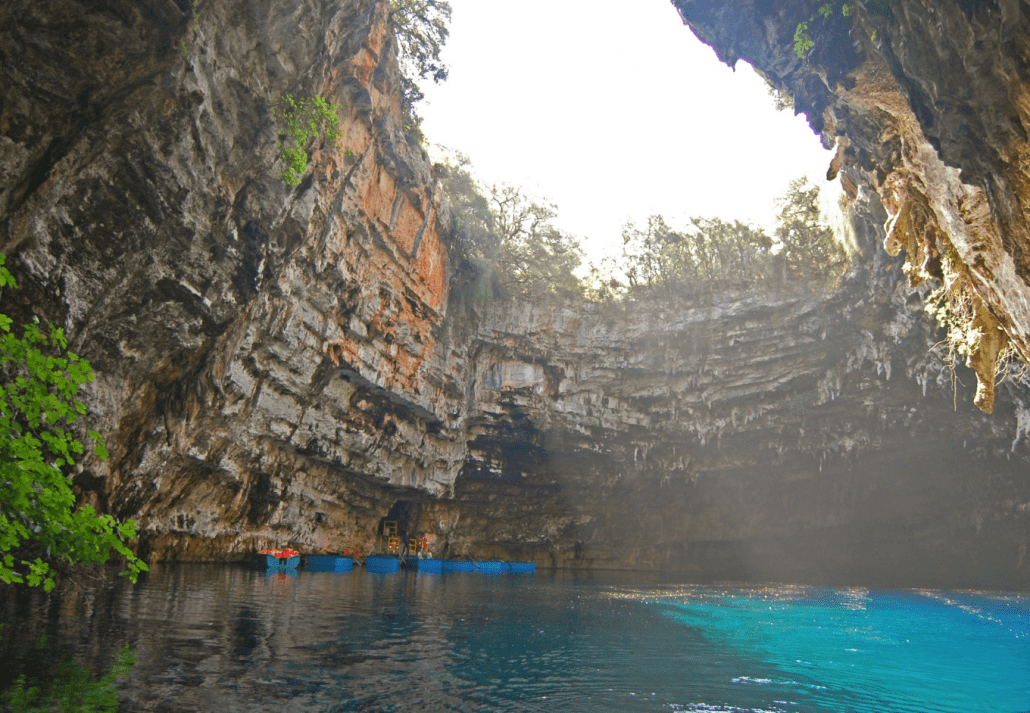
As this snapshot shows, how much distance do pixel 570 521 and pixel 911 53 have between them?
95.4 ft

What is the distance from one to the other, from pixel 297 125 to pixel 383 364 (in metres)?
10.6

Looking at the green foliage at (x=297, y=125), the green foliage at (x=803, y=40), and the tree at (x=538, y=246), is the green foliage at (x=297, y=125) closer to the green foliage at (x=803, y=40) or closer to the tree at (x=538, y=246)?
the green foliage at (x=803, y=40)

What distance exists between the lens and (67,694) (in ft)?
14.1

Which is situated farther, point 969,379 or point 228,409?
point 969,379

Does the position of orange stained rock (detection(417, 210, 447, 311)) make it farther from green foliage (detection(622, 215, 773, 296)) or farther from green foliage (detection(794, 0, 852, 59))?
green foliage (detection(794, 0, 852, 59))

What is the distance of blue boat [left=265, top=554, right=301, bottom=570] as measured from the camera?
19.9 m

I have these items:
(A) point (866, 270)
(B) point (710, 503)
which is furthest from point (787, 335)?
A: (B) point (710, 503)

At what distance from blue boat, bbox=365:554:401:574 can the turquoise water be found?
32.9 ft

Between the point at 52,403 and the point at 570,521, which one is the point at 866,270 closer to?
the point at 570,521

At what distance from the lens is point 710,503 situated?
3356 centimetres

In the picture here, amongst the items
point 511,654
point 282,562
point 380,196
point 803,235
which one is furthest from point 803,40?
point 282,562

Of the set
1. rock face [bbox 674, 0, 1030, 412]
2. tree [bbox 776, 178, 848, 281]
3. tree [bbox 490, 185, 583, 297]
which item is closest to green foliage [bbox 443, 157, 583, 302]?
tree [bbox 490, 185, 583, 297]

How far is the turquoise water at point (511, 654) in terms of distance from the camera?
17.6 feet

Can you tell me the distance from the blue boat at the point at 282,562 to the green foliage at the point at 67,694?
16.1 metres
